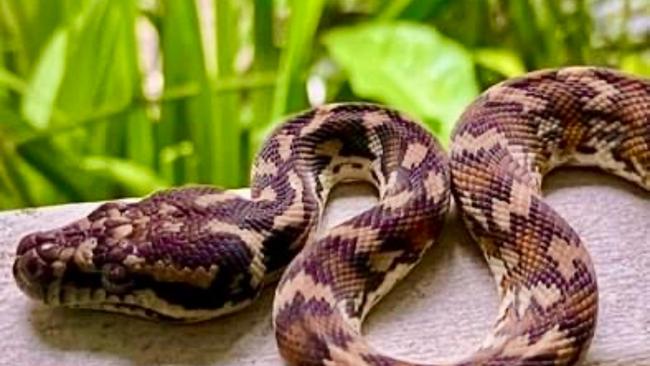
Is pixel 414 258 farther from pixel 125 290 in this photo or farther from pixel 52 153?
pixel 52 153

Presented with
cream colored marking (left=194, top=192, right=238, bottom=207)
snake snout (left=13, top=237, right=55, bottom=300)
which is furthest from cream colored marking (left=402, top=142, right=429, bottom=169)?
snake snout (left=13, top=237, right=55, bottom=300)

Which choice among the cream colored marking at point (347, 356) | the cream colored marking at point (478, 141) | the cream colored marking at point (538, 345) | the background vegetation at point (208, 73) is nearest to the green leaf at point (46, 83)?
the background vegetation at point (208, 73)

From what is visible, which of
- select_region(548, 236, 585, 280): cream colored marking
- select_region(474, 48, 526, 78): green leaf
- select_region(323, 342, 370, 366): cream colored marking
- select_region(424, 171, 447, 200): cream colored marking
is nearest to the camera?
select_region(323, 342, 370, 366): cream colored marking

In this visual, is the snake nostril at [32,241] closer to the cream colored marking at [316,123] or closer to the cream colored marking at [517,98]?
the cream colored marking at [316,123]

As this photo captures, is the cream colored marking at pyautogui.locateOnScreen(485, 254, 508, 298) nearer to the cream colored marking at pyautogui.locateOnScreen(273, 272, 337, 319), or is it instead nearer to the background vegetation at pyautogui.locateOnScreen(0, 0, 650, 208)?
the cream colored marking at pyautogui.locateOnScreen(273, 272, 337, 319)

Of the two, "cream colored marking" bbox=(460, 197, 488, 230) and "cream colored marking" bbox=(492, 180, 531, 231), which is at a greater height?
"cream colored marking" bbox=(492, 180, 531, 231)

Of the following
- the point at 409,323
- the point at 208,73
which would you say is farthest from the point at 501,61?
the point at 409,323

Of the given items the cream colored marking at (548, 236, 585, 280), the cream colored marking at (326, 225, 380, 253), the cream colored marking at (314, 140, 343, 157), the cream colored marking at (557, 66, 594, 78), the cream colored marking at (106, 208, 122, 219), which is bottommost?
the cream colored marking at (548, 236, 585, 280)
